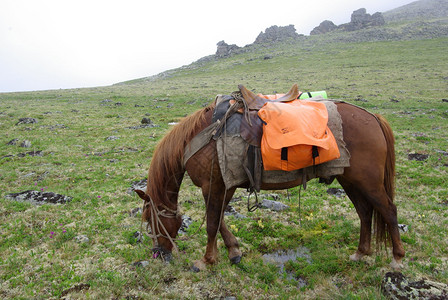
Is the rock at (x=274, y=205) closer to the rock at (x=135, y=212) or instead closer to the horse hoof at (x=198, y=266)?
the horse hoof at (x=198, y=266)

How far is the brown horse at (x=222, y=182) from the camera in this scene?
399 centimetres

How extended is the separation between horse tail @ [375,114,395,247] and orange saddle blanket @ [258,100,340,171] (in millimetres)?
1097

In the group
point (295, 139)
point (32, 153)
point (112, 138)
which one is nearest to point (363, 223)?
point (295, 139)

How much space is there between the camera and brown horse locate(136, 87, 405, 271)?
13.1 ft

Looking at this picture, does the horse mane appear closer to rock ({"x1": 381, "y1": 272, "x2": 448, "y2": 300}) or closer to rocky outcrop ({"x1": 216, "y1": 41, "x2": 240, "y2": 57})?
rock ({"x1": 381, "y1": 272, "x2": 448, "y2": 300})

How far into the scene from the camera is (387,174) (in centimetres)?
427

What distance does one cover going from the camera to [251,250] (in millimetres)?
4938

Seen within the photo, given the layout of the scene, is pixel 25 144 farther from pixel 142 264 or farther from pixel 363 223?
pixel 363 223

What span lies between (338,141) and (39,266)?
5421mm

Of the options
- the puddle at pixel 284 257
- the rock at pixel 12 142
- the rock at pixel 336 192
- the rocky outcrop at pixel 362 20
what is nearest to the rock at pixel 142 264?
the puddle at pixel 284 257

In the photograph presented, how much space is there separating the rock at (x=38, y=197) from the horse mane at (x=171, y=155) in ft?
13.0

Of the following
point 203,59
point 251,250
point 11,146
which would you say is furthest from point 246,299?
point 203,59

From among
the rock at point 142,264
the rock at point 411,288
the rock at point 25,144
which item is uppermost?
the rock at point 25,144

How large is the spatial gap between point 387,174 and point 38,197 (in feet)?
27.1
